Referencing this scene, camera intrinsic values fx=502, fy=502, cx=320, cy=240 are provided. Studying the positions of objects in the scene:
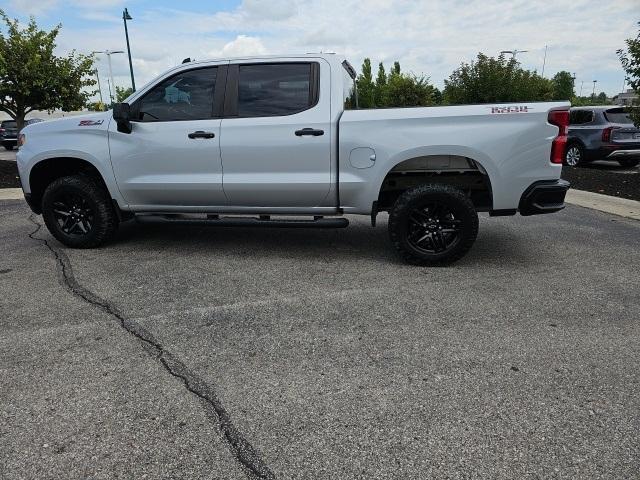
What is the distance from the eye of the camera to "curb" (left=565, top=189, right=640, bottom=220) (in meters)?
7.70

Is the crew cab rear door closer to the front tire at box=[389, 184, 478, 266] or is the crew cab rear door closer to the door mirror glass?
the front tire at box=[389, 184, 478, 266]

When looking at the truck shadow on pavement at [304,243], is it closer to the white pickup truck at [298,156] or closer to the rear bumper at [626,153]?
the white pickup truck at [298,156]

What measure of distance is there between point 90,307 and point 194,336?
1.11 metres

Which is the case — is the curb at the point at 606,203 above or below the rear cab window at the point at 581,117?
below

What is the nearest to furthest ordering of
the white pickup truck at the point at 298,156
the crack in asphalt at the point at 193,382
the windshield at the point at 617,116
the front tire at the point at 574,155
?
the crack in asphalt at the point at 193,382 < the white pickup truck at the point at 298,156 < the windshield at the point at 617,116 < the front tire at the point at 574,155

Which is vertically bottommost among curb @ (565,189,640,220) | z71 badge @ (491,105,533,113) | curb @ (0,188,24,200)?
curb @ (565,189,640,220)

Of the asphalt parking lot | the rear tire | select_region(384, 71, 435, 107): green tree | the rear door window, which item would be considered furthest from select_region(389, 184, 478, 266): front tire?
select_region(384, 71, 435, 107): green tree

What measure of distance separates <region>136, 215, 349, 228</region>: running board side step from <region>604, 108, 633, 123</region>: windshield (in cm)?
1100

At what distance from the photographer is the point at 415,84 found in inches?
1085

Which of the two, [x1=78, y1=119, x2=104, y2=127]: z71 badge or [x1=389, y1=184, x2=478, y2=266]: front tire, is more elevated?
[x1=78, y1=119, x2=104, y2=127]: z71 badge

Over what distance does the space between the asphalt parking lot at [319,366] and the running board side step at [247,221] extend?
0.39 meters

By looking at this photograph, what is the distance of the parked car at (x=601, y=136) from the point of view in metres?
12.5

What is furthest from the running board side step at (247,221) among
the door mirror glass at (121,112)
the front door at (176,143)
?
the door mirror glass at (121,112)

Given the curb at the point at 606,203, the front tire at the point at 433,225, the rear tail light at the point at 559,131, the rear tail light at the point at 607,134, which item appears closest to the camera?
the rear tail light at the point at 559,131
